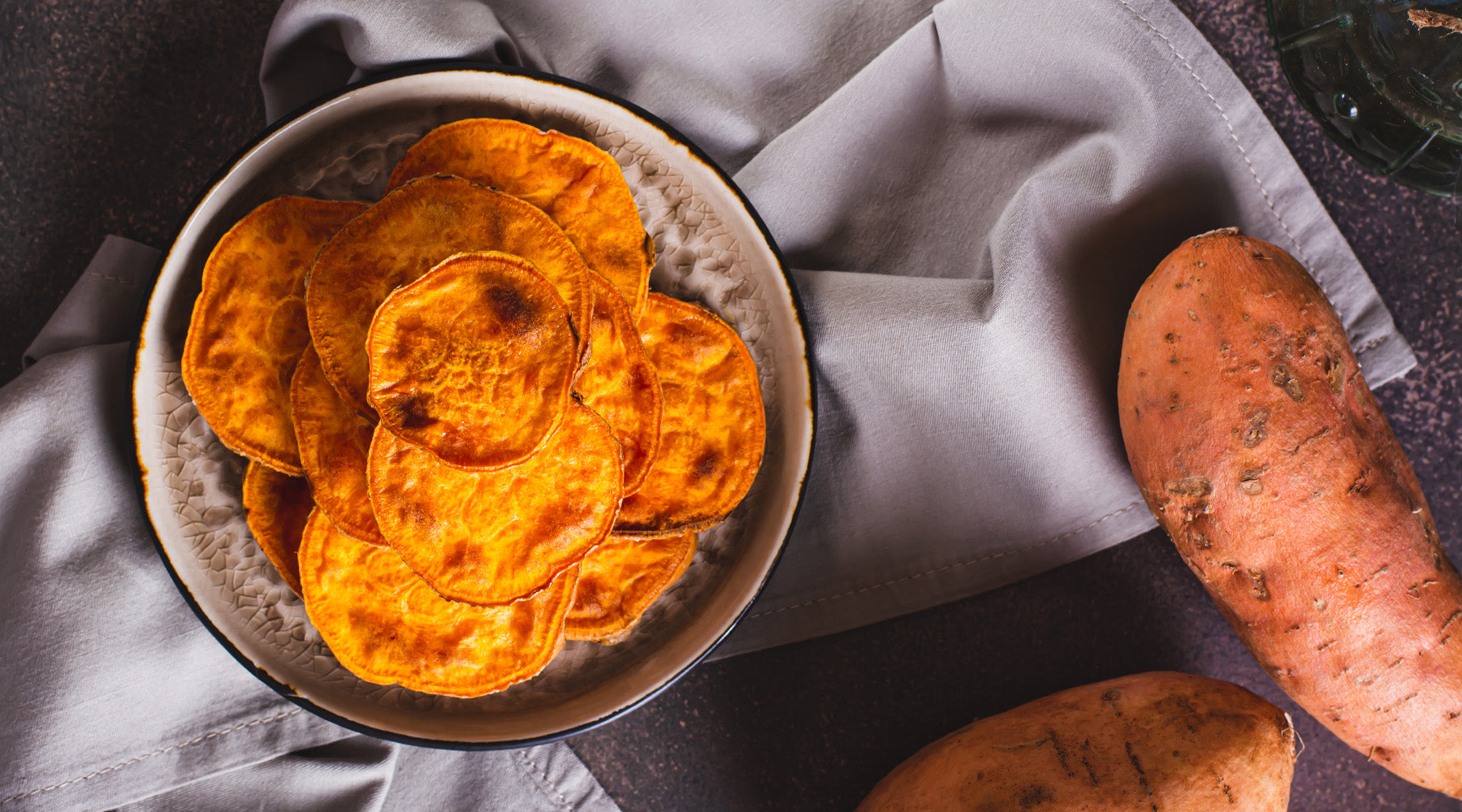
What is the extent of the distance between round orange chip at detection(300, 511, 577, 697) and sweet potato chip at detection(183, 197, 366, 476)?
13 centimetres

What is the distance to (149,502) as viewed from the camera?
0.81 metres

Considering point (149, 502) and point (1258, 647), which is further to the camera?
point (1258, 647)

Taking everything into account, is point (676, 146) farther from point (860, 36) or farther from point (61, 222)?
point (61, 222)

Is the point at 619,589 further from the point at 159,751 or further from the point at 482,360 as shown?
the point at 159,751

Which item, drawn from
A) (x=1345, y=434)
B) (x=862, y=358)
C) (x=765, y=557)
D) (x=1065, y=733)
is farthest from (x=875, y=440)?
(x=1345, y=434)

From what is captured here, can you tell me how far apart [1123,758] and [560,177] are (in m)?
0.88

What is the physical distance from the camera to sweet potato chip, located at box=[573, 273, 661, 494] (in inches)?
29.7

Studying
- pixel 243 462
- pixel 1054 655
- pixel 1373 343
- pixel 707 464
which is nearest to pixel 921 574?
pixel 1054 655

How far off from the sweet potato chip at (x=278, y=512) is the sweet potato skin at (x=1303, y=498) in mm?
899

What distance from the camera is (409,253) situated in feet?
2.34

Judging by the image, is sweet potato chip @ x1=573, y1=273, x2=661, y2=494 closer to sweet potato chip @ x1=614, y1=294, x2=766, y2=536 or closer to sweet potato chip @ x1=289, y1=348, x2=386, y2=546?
sweet potato chip @ x1=614, y1=294, x2=766, y2=536

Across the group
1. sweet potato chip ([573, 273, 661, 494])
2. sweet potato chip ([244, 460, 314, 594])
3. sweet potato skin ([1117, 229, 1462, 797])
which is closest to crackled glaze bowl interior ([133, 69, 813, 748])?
sweet potato chip ([244, 460, 314, 594])

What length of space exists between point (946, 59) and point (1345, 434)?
0.62 m

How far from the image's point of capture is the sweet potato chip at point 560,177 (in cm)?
80
